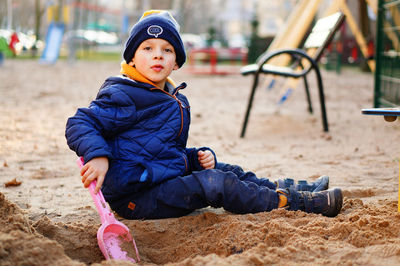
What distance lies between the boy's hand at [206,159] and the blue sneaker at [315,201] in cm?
39

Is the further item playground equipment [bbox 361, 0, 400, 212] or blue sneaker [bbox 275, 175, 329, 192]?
playground equipment [bbox 361, 0, 400, 212]

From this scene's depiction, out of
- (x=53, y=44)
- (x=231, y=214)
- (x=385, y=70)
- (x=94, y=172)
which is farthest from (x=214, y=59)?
(x=94, y=172)

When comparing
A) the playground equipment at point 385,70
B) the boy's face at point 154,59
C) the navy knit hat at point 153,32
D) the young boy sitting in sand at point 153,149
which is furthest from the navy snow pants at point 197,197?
the playground equipment at point 385,70

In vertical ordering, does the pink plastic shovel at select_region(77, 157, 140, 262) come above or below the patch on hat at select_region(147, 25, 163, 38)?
below

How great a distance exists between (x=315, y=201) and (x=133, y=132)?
99 cm

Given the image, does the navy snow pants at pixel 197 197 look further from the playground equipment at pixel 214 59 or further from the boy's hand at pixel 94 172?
the playground equipment at pixel 214 59

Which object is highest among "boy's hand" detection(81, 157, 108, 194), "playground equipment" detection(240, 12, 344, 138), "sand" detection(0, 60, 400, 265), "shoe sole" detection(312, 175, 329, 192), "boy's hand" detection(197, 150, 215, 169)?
"playground equipment" detection(240, 12, 344, 138)

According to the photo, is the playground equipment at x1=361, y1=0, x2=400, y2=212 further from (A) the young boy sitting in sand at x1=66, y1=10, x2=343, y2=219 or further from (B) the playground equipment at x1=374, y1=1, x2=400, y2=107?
(A) the young boy sitting in sand at x1=66, y1=10, x2=343, y2=219

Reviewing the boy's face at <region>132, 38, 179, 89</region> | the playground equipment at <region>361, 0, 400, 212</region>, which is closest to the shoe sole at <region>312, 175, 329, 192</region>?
the boy's face at <region>132, 38, 179, 89</region>

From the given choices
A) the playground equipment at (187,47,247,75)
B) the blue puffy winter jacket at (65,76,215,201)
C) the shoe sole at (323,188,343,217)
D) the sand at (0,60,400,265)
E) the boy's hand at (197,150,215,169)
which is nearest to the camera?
the sand at (0,60,400,265)

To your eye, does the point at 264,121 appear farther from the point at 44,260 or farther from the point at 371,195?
the point at 44,260

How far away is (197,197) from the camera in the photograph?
2.40m

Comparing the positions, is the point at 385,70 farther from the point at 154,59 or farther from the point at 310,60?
the point at 154,59

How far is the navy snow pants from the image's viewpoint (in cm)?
236
